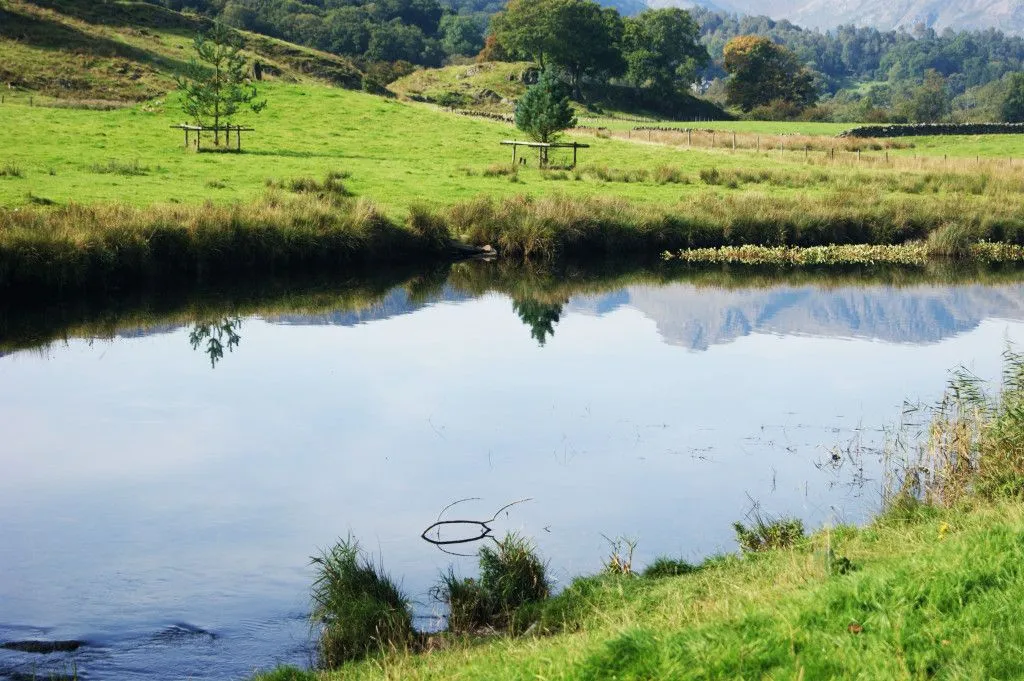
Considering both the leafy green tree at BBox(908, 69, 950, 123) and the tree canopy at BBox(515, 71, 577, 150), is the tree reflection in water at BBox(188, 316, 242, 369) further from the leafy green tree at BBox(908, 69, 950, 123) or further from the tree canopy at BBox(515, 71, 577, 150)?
the leafy green tree at BBox(908, 69, 950, 123)

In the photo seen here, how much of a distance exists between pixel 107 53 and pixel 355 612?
228ft

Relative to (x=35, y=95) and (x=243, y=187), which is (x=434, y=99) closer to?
(x=35, y=95)

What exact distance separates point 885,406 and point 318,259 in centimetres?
1789

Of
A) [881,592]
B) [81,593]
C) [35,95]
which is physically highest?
[35,95]

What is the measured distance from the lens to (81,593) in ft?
40.8

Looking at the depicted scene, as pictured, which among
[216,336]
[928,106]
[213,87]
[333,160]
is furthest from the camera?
[928,106]

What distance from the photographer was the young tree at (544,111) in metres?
53.2

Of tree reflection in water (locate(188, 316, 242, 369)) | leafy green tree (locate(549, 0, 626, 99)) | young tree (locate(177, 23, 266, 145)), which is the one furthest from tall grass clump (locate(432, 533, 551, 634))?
leafy green tree (locate(549, 0, 626, 99))

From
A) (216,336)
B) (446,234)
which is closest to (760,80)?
(446,234)

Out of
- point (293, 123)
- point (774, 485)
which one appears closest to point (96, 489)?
point (774, 485)

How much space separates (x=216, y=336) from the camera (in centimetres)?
2630

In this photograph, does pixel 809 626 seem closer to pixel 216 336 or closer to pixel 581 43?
pixel 216 336

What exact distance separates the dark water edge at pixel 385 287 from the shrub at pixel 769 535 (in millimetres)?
16516

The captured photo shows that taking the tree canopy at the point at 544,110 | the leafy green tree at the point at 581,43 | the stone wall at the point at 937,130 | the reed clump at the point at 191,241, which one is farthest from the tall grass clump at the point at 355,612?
the leafy green tree at the point at 581,43
